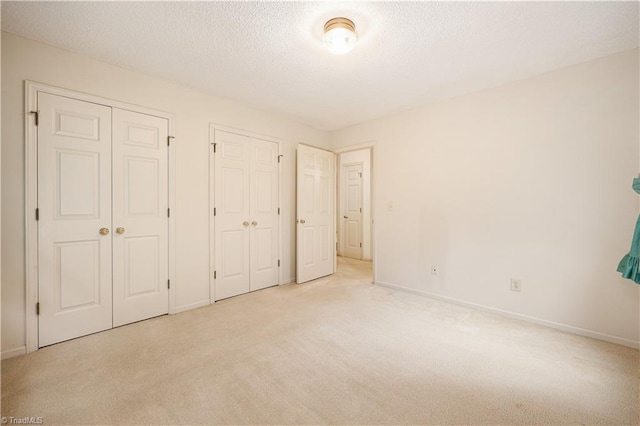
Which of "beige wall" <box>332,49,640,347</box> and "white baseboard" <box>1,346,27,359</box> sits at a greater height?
"beige wall" <box>332,49,640,347</box>

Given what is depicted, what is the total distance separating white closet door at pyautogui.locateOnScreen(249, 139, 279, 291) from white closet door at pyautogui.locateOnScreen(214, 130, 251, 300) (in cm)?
8

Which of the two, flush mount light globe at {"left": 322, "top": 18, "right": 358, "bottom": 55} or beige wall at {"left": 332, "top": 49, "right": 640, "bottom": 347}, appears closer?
flush mount light globe at {"left": 322, "top": 18, "right": 358, "bottom": 55}

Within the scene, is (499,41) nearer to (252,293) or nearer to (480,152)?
(480,152)

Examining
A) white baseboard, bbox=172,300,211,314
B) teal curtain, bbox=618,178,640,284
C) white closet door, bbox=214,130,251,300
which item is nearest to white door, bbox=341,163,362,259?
white closet door, bbox=214,130,251,300

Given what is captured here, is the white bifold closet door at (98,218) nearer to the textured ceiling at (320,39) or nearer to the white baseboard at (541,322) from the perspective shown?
the textured ceiling at (320,39)

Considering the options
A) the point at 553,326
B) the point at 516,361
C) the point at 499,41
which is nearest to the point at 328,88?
the point at 499,41

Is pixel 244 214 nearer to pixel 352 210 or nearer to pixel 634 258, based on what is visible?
pixel 352 210

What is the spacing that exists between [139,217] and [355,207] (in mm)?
4372

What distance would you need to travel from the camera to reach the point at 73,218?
7.47 ft

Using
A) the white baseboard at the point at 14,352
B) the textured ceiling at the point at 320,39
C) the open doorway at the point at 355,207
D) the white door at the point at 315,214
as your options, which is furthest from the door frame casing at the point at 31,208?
the open doorway at the point at 355,207

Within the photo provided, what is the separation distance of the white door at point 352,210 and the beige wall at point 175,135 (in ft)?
6.91

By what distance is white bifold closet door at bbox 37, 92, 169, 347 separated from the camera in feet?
7.14

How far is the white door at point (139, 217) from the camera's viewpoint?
2504mm

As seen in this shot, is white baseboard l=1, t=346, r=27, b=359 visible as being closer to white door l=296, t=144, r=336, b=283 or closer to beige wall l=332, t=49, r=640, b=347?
white door l=296, t=144, r=336, b=283
